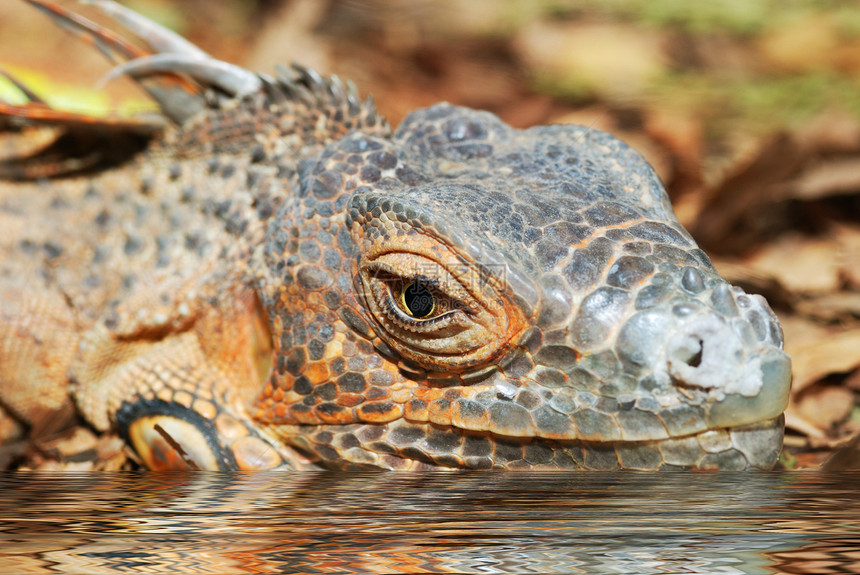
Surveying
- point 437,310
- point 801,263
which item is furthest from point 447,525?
point 801,263

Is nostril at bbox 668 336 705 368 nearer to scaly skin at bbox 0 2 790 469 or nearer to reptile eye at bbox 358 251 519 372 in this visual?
scaly skin at bbox 0 2 790 469

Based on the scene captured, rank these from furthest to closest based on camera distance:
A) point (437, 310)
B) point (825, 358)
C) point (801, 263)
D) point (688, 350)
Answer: point (801, 263), point (825, 358), point (437, 310), point (688, 350)

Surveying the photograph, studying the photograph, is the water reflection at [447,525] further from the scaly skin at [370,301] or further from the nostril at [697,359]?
the nostril at [697,359]

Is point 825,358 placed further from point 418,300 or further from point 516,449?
point 418,300

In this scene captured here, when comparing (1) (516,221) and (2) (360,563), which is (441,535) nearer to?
(2) (360,563)

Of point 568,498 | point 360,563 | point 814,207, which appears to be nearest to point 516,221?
point 568,498

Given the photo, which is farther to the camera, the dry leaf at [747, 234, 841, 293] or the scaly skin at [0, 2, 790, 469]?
the dry leaf at [747, 234, 841, 293]

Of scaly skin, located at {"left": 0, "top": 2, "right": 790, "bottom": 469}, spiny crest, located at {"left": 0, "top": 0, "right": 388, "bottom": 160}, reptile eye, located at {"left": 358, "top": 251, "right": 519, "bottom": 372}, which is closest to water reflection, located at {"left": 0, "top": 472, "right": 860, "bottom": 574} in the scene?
scaly skin, located at {"left": 0, "top": 2, "right": 790, "bottom": 469}
